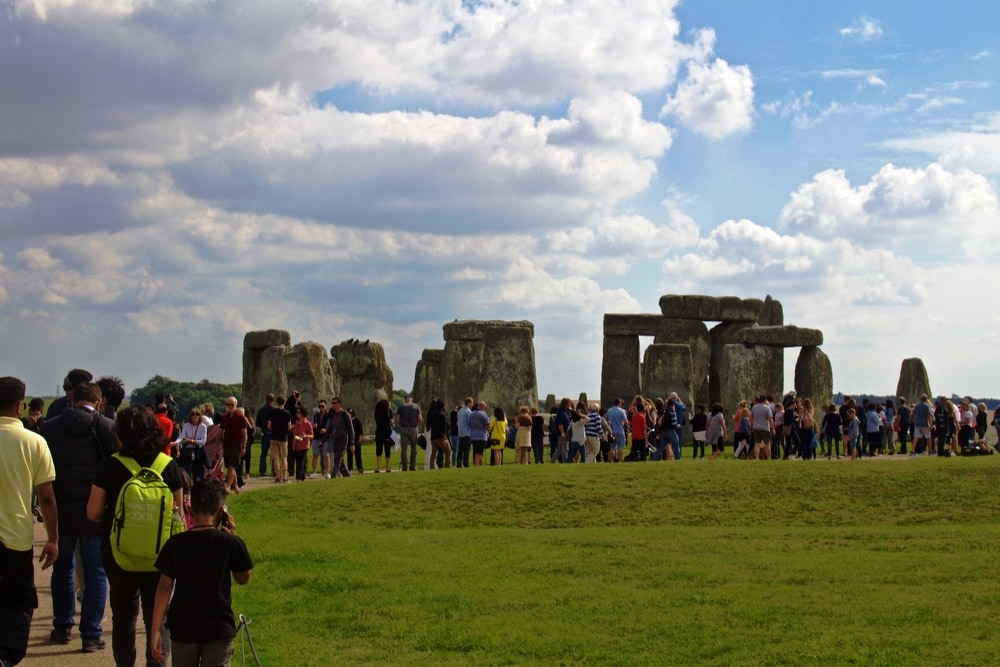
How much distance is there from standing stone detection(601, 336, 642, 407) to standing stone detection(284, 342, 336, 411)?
8.52 meters

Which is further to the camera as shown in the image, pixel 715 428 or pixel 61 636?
pixel 715 428

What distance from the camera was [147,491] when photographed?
691 cm

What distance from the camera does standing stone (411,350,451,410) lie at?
130 ft

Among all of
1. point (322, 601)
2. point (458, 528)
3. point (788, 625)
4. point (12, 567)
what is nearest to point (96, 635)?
point (12, 567)

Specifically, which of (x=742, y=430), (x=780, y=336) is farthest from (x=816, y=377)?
(x=742, y=430)

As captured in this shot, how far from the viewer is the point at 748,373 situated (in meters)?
31.5

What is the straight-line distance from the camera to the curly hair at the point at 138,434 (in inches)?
279

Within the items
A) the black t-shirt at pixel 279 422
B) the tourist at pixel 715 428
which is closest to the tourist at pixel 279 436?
the black t-shirt at pixel 279 422

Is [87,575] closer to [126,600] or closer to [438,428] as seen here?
[126,600]

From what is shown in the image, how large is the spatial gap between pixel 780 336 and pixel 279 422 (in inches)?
616

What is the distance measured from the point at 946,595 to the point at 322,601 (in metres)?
5.54

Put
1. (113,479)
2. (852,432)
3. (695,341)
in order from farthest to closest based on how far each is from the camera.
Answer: (695,341) < (852,432) < (113,479)

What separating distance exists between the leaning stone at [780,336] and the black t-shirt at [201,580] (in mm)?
26729

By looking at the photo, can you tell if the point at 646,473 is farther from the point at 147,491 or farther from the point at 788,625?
the point at 147,491
